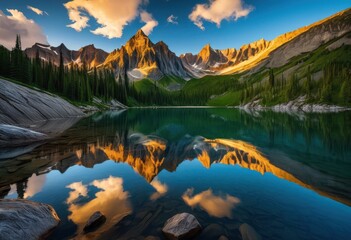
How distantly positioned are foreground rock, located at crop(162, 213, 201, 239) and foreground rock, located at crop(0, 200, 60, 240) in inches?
192

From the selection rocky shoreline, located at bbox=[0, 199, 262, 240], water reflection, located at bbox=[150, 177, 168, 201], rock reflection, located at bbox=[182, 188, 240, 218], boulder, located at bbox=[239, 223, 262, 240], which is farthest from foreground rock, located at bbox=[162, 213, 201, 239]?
water reflection, located at bbox=[150, 177, 168, 201]

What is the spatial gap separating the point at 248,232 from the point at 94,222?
668 centimetres

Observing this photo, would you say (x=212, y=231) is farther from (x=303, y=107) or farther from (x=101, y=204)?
(x=303, y=107)

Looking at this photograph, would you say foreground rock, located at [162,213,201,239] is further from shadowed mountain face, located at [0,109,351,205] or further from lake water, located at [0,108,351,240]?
shadowed mountain face, located at [0,109,351,205]

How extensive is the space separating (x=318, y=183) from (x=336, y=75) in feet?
587

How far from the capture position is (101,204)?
1189 centimetres

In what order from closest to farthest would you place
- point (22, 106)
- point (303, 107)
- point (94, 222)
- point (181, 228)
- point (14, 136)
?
point (181, 228) < point (94, 222) < point (14, 136) < point (22, 106) < point (303, 107)

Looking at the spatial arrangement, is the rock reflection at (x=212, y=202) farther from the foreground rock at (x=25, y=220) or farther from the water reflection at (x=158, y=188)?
the foreground rock at (x=25, y=220)

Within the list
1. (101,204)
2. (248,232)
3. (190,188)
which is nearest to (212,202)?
(190,188)

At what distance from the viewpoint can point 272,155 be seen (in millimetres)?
23859

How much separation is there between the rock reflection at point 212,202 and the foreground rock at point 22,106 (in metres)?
35.2

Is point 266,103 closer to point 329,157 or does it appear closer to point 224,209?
point 329,157

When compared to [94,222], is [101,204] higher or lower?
lower

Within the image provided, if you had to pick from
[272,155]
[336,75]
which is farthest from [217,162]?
[336,75]
